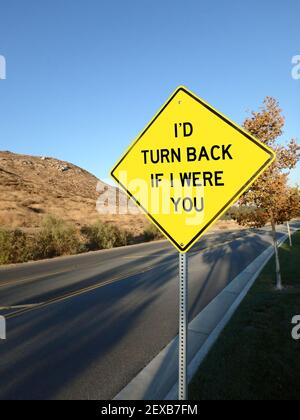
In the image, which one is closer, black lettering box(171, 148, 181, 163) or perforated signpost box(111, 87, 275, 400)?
perforated signpost box(111, 87, 275, 400)

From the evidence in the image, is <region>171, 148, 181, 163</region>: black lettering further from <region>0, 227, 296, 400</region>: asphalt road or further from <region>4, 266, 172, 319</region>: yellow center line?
<region>4, 266, 172, 319</region>: yellow center line

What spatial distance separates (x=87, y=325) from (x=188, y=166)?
4895 millimetres

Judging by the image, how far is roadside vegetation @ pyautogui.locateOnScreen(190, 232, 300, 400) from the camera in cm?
393

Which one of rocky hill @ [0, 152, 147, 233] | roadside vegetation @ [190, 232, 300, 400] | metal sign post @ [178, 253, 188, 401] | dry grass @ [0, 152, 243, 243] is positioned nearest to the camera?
metal sign post @ [178, 253, 188, 401]

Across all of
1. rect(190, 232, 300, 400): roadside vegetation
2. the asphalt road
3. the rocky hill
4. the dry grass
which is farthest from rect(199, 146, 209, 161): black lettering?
the rocky hill

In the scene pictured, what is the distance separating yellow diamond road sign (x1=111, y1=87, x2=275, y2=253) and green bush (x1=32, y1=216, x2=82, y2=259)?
18260mm

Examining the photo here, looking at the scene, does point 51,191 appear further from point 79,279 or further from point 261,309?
point 261,309

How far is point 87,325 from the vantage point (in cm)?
667

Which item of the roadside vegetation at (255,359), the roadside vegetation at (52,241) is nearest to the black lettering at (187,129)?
the roadside vegetation at (255,359)

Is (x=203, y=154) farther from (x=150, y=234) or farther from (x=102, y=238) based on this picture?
(x=150, y=234)

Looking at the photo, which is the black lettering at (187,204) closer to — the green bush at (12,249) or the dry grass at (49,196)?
the green bush at (12,249)

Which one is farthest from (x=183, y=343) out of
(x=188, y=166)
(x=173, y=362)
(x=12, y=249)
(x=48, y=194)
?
(x=48, y=194)
